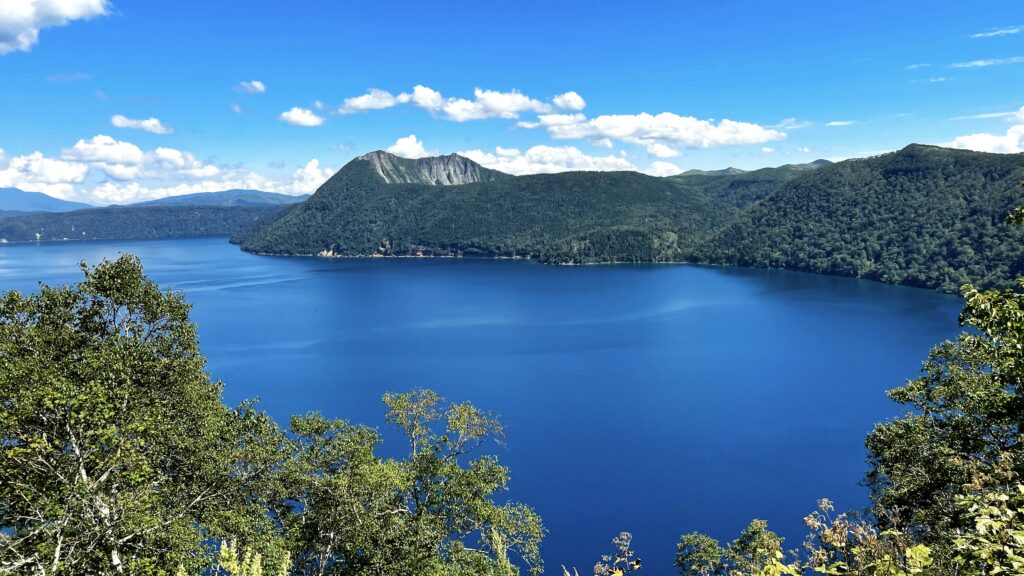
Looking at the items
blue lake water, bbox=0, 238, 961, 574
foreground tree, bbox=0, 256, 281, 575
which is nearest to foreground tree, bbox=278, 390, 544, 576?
foreground tree, bbox=0, 256, 281, 575

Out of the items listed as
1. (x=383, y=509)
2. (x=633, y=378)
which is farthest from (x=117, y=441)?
(x=633, y=378)

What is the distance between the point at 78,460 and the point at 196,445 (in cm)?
527

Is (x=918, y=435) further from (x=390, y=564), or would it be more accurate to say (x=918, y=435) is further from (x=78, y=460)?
(x=78, y=460)

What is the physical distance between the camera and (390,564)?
21859 mm

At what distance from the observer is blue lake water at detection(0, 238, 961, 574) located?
54.1 meters

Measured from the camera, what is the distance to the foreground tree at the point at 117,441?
15.6m

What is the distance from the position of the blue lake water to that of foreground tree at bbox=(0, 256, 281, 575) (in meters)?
30.0

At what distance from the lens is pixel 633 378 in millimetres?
92750

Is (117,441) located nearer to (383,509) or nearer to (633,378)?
(383,509)

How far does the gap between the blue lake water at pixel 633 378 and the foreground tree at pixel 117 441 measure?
30039 millimetres

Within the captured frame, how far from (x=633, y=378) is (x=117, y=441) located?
8243 centimetres

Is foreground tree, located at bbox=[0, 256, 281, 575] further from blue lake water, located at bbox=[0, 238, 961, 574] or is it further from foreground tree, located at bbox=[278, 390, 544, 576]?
blue lake water, located at bbox=[0, 238, 961, 574]

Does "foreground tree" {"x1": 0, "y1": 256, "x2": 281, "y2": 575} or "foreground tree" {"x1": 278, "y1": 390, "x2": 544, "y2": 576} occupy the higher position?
"foreground tree" {"x1": 0, "y1": 256, "x2": 281, "y2": 575}

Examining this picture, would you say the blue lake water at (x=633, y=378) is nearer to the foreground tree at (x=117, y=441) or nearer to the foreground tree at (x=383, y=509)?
the foreground tree at (x=383, y=509)
